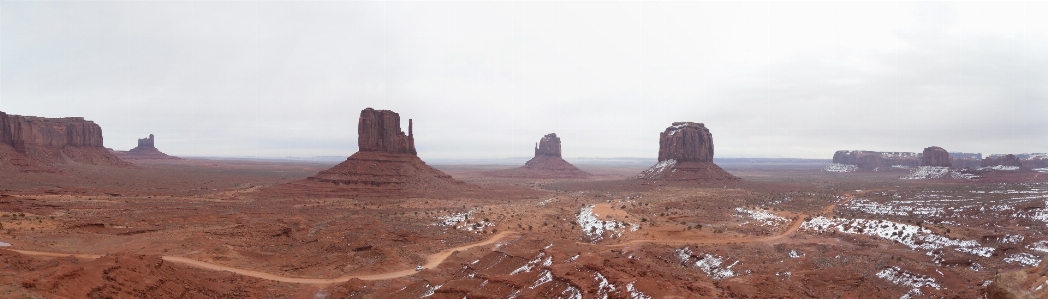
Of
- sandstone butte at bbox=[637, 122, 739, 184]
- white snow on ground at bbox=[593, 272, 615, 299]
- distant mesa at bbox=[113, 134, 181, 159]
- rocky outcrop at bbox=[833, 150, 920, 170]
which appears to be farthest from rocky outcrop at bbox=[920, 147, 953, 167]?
distant mesa at bbox=[113, 134, 181, 159]

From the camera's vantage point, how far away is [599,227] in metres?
33.9

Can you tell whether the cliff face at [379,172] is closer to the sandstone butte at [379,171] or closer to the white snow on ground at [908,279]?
the sandstone butte at [379,171]

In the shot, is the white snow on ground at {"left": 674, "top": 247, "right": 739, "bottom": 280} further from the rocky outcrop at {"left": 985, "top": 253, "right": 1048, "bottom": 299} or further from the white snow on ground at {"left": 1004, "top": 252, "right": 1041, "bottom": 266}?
the white snow on ground at {"left": 1004, "top": 252, "right": 1041, "bottom": 266}

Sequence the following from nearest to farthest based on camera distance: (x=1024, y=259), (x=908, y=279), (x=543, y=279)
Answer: (x=543, y=279), (x=908, y=279), (x=1024, y=259)

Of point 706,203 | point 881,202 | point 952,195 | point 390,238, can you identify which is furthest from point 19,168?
point 952,195

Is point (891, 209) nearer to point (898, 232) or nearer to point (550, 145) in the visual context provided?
point (898, 232)

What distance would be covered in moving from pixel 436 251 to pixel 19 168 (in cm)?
8337

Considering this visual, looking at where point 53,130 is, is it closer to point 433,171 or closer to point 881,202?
point 433,171

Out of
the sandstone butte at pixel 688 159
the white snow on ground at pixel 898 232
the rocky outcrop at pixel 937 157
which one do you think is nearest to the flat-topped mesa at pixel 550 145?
the sandstone butte at pixel 688 159

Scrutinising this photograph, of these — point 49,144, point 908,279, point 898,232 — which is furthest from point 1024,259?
point 49,144

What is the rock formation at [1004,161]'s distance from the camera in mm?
103100

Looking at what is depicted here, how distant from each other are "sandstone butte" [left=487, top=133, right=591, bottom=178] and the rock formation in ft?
316

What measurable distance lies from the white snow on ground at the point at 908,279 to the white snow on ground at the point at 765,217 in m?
14.3

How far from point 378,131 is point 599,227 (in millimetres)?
41580
